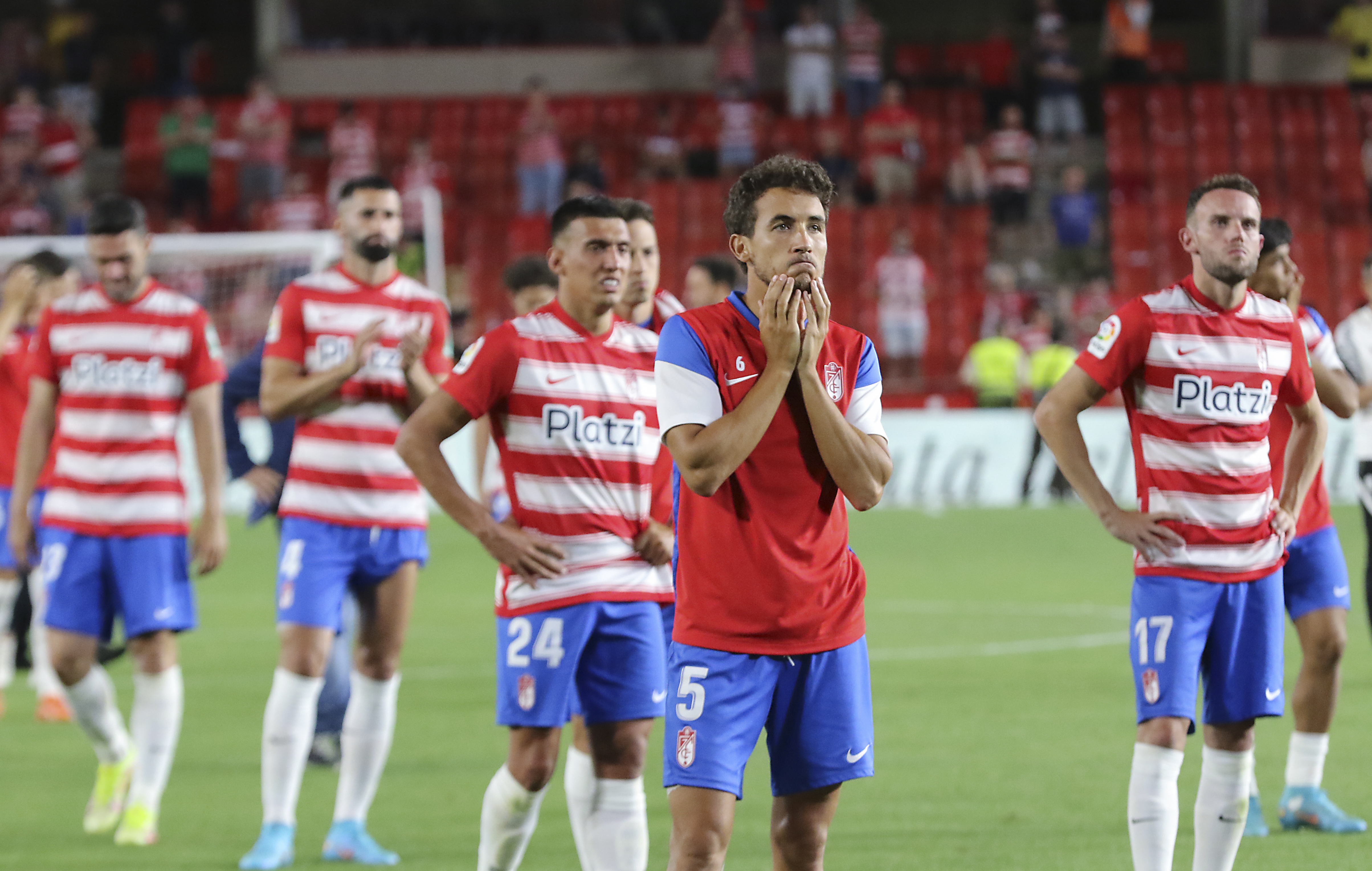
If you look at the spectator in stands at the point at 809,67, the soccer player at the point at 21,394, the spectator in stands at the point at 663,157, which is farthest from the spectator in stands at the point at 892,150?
the soccer player at the point at 21,394

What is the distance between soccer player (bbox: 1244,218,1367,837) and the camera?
232 inches

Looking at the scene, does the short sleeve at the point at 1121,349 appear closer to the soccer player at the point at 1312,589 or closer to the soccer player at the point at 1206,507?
the soccer player at the point at 1206,507

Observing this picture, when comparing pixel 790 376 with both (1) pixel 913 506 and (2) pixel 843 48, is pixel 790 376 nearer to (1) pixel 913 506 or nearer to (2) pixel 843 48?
(1) pixel 913 506

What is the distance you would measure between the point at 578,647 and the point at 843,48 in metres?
24.7

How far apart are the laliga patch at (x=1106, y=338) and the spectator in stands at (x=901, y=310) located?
17.4m

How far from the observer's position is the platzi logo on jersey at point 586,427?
5008 millimetres

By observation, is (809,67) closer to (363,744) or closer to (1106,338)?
(363,744)

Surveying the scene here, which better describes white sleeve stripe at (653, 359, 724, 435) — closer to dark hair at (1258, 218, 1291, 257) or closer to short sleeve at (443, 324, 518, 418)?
short sleeve at (443, 324, 518, 418)

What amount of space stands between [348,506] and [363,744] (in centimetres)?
83

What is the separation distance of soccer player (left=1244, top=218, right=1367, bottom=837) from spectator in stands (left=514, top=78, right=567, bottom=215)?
63.5ft

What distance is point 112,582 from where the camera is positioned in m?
6.35

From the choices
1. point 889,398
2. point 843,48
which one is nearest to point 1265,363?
point 889,398

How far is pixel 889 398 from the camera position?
21.2 metres

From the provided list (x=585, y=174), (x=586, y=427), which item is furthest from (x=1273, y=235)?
(x=585, y=174)
